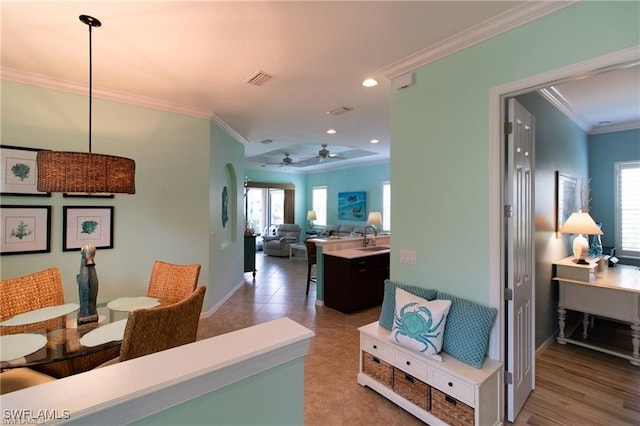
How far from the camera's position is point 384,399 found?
2.32 meters

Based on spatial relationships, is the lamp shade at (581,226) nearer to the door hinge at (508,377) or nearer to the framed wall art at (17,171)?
the door hinge at (508,377)

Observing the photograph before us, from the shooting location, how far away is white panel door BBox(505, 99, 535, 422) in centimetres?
205

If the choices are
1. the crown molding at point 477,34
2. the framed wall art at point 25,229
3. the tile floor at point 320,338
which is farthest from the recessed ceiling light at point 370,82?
the framed wall art at point 25,229

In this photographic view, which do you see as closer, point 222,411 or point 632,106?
point 222,411

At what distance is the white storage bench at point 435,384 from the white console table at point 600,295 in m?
2.00

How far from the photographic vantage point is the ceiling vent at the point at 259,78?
9.17 feet

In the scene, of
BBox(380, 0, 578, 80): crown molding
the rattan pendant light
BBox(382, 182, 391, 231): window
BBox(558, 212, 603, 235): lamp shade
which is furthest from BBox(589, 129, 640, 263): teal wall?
the rattan pendant light

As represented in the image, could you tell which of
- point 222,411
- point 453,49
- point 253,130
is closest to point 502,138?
point 453,49

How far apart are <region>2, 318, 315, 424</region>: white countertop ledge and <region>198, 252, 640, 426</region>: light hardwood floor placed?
1.44 meters

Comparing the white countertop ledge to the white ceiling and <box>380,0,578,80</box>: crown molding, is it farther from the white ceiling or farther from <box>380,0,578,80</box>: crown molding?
<box>380,0,578,80</box>: crown molding

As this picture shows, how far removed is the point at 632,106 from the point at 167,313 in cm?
525

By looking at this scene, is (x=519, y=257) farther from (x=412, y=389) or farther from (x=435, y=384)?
(x=412, y=389)

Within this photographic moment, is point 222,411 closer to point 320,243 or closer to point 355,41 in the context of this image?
point 355,41

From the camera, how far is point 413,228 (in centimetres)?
252
